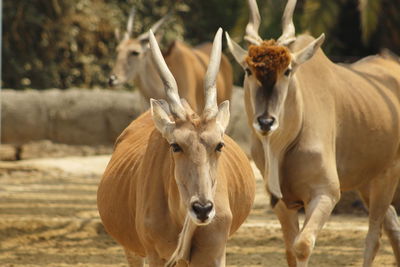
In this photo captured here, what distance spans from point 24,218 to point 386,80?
9.82 ft

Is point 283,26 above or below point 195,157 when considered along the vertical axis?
below

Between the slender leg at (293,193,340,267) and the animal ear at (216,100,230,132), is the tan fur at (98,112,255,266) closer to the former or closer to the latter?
the animal ear at (216,100,230,132)

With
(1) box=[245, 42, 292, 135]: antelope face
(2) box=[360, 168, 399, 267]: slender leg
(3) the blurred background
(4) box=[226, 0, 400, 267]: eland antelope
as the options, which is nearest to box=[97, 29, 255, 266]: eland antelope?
(1) box=[245, 42, 292, 135]: antelope face

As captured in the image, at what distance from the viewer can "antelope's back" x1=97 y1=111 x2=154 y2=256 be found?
4.64m

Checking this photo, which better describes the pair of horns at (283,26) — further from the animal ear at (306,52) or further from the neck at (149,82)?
the neck at (149,82)

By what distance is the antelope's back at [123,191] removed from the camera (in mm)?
4637

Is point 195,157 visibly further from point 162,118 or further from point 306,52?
point 306,52

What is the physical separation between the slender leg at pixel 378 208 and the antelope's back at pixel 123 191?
1657 mm

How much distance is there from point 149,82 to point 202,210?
748 centimetres

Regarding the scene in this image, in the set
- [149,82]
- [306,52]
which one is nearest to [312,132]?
[306,52]

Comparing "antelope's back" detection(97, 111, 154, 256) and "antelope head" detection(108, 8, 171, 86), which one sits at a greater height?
"antelope's back" detection(97, 111, 154, 256)

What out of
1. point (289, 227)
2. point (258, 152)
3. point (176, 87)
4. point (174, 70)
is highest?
point (176, 87)

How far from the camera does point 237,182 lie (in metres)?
4.57

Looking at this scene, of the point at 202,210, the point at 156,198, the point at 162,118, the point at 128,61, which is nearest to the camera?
the point at 202,210
